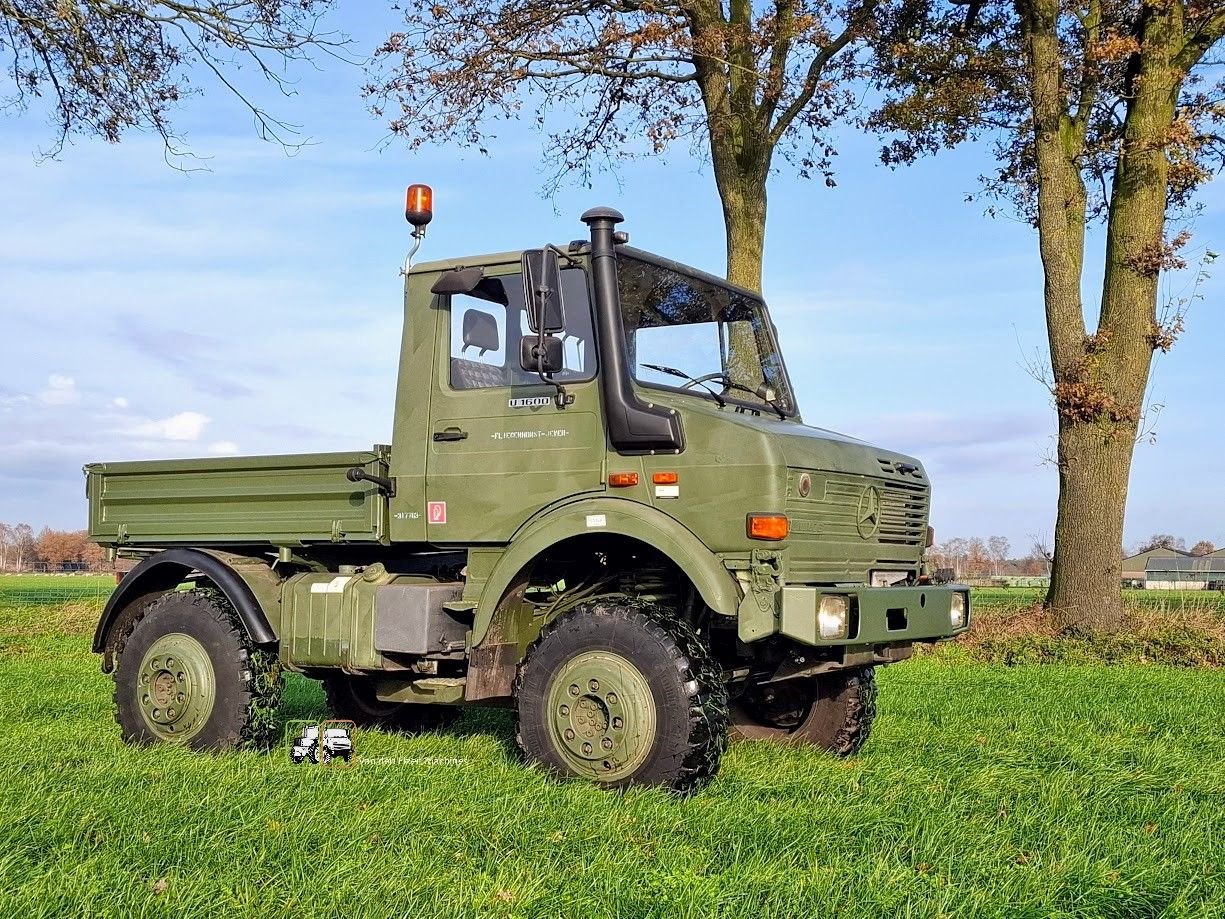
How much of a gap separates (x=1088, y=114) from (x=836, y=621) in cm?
1314

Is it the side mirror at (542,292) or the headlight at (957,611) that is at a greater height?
the side mirror at (542,292)

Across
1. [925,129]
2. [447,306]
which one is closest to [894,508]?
[447,306]

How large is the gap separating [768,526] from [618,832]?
176cm

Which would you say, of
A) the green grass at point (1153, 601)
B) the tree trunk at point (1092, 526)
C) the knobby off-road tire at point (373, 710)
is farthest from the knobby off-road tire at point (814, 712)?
the green grass at point (1153, 601)

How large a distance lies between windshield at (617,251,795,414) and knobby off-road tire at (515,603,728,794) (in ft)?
4.69

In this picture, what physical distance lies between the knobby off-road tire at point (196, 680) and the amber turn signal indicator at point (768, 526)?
342cm

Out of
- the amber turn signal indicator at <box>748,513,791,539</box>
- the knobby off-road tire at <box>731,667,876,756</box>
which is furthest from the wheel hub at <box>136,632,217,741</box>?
the amber turn signal indicator at <box>748,513,791,539</box>

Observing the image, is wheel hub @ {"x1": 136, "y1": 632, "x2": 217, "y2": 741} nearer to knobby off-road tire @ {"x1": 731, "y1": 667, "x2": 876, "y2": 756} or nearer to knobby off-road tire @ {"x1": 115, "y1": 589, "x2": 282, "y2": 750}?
knobby off-road tire @ {"x1": 115, "y1": 589, "x2": 282, "y2": 750}

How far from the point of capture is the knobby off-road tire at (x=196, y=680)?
26.0 feet

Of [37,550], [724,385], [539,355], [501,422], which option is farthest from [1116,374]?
[37,550]

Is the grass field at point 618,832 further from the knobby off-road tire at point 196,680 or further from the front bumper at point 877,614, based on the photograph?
the front bumper at point 877,614

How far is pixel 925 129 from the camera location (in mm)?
19156

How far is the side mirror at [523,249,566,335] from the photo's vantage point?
263 inches

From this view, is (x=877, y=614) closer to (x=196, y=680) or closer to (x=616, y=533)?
(x=616, y=533)
